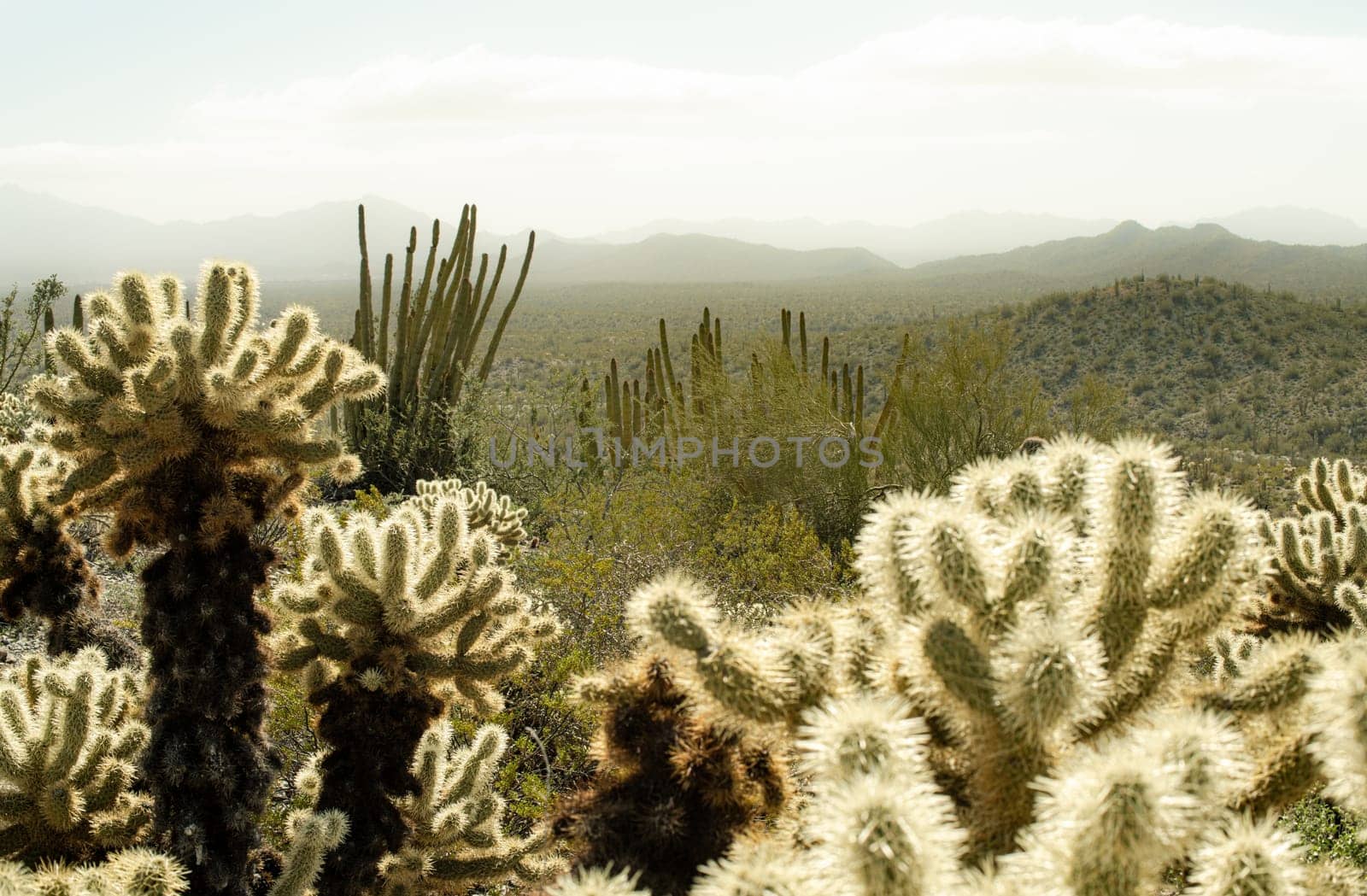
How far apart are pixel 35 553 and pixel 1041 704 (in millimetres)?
4109

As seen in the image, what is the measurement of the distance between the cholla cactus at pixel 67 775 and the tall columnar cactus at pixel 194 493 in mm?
168

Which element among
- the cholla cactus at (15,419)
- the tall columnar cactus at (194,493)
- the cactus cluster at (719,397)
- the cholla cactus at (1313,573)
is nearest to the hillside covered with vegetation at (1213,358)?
the cactus cluster at (719,397)

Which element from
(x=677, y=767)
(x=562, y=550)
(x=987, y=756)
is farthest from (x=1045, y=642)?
(x=562, y=550)

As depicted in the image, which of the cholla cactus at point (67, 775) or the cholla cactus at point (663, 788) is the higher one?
the cholla cactus at point (663, 788)

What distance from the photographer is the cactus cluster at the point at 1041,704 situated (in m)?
1.45

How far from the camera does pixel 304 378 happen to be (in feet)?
11.3

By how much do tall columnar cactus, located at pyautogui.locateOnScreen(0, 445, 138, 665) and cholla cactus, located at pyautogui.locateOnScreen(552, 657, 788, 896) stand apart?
9.36 feet

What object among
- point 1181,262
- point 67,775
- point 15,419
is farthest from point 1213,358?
point 1181,262

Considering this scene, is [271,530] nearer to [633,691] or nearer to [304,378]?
[304,378]

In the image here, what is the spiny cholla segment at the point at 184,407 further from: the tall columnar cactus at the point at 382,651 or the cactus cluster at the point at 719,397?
the cactus cluster at the point at 719,397

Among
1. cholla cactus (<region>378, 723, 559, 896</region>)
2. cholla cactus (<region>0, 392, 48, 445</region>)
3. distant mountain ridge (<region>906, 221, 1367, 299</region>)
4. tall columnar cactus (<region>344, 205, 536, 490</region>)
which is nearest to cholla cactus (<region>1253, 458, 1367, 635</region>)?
cholla cactus (<region>378, 723, 559, 896</region>)

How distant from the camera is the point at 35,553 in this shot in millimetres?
4117

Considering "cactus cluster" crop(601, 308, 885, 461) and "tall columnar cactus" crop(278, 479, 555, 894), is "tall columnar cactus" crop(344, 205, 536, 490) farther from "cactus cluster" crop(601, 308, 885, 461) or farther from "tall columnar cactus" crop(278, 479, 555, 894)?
"tall columnar cactus" crop(278, 479, 555, 894)

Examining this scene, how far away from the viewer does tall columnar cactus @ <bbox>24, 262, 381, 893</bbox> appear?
3.13m
